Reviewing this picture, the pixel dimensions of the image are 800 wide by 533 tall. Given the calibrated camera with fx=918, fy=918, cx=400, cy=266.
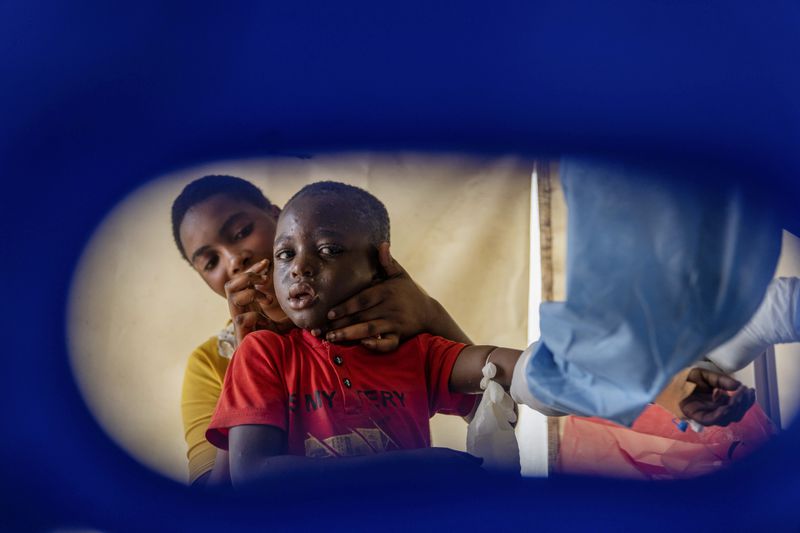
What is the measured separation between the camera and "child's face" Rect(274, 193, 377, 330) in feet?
2.03

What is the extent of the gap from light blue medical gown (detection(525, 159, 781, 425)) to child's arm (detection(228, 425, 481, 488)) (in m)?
0.16

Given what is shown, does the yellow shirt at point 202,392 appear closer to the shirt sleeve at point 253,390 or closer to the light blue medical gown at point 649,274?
the shirt sleeve at point 253,390

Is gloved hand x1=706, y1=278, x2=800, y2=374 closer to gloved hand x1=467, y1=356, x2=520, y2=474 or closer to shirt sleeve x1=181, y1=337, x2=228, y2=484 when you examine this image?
gloved hand x1=467, y1=356, x2=520, y2=474

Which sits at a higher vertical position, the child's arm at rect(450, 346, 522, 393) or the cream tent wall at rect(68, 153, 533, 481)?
the cream tent wall at rect(68, 153, 533, 481)

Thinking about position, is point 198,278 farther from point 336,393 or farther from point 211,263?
point 336,393

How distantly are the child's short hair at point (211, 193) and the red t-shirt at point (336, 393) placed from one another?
0.32 ft

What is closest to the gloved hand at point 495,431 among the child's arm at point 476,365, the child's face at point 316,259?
the child's arm at point 476,365

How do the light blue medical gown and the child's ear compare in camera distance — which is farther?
the child's ear

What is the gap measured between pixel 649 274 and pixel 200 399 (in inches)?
14.8

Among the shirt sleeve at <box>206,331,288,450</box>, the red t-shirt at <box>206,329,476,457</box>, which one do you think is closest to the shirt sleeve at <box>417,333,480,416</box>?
the red t-shirt at <box>206,329,476,457</box>

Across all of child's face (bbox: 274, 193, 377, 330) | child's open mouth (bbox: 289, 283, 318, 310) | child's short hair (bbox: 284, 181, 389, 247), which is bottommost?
child's open mouth (bbox: 289, 283, 318, 310)

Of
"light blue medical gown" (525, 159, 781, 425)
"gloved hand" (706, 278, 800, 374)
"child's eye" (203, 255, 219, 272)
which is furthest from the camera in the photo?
"child's eye" (203, 255, 219, 272)

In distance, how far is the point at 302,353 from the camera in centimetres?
64

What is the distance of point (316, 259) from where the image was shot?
62cm
